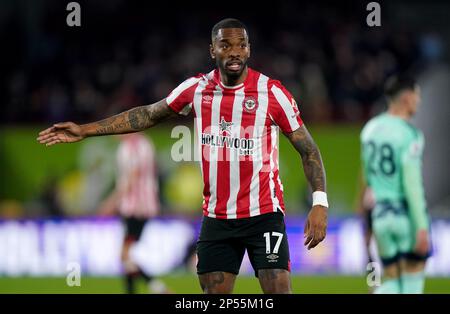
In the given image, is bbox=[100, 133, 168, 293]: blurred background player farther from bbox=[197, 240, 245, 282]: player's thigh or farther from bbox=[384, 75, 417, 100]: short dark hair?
bbox=[197, 240, 245, 282]: player's thigh

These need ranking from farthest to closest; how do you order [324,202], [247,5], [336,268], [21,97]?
[247,5] → [21,97] → [336,268] → [324,202]

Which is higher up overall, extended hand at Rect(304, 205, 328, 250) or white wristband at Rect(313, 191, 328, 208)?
white wristband at Rect(313, 191, 328, 208)

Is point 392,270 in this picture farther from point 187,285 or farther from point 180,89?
point 187,285

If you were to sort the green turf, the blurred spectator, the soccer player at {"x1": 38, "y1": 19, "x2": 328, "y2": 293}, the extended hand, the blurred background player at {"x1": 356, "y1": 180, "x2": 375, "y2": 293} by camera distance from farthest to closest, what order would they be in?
the blurred spectator < the green turf < the blurred background player at {"x1": 356, "y1": 180, "x2": 375, "y2": 293} < the soccer player at {"x1": 38, "y1": 19, "x2": 328, "y2": 293} < the extended hand

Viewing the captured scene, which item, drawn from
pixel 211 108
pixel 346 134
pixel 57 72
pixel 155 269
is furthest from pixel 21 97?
pixel 211 108

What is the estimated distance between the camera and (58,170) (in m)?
14.6

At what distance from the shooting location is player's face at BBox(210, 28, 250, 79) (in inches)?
236

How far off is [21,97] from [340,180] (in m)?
5.61

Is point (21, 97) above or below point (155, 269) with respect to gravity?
above

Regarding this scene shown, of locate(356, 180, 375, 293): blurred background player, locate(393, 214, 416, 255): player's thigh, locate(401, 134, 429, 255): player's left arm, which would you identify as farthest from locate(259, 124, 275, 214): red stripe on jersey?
locate(356, 180, 375, 293): blurred background player

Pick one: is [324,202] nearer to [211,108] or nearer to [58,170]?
[211,108]

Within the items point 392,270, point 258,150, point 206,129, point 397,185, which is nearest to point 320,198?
point 258,150

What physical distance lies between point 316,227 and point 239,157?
2.32 feet

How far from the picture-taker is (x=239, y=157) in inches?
242
